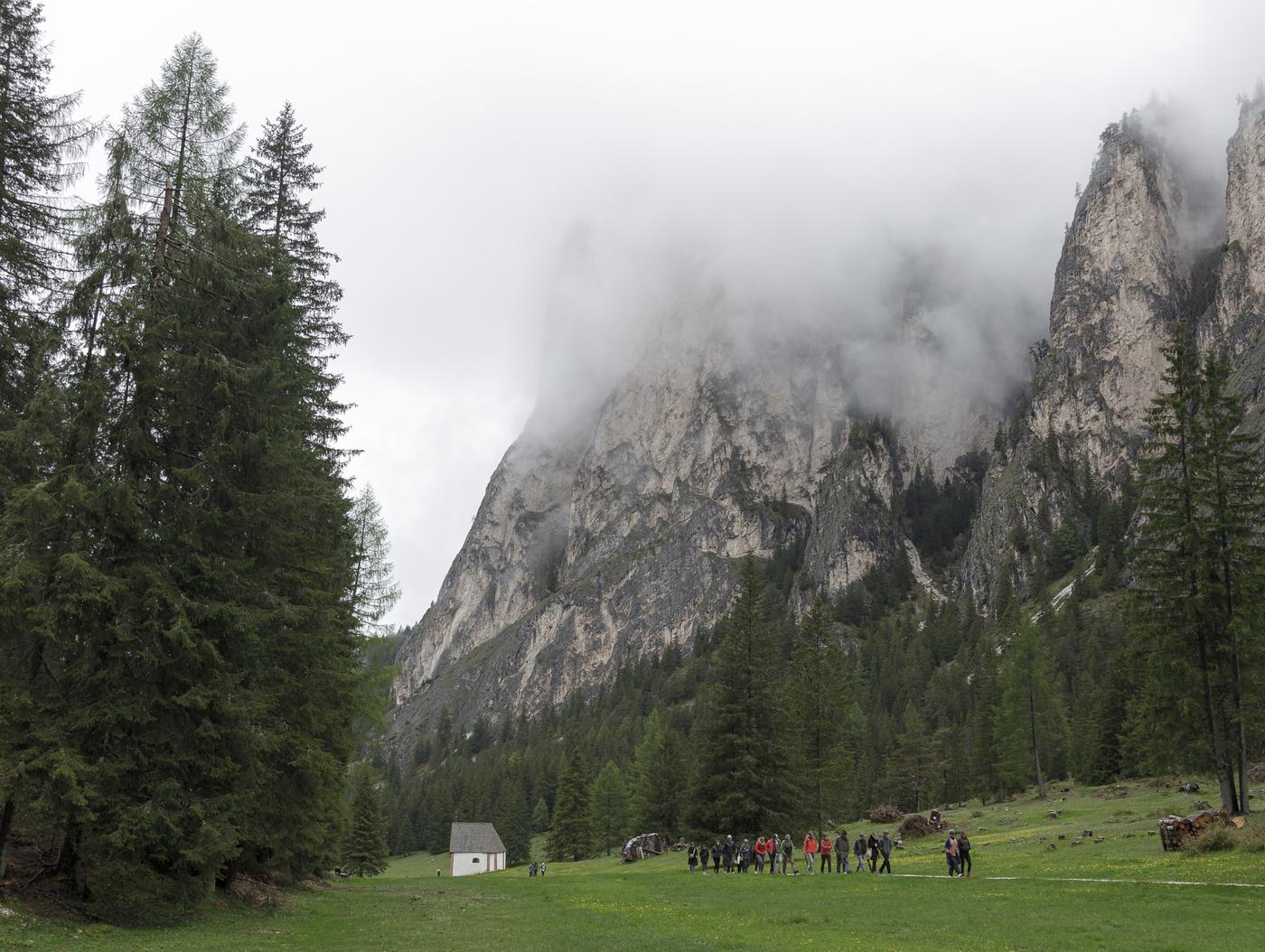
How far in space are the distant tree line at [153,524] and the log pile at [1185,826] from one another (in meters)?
25.2

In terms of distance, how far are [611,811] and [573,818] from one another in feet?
25.6

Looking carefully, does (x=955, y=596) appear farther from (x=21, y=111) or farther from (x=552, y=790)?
(x=21, y=111)

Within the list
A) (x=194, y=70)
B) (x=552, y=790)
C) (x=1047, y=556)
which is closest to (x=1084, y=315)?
(x=1047, y=556)

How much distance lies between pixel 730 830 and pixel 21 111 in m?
41.6

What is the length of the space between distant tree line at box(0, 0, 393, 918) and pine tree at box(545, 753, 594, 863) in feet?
199

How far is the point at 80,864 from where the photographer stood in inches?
724

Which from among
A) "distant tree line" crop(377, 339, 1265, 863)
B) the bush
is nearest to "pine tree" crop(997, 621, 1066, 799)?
"distant tree line" crop(377, 339, 1265, 863)

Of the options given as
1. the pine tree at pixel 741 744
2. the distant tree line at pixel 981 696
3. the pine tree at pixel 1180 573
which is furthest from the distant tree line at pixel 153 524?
the pine tree at pixel 1180 573

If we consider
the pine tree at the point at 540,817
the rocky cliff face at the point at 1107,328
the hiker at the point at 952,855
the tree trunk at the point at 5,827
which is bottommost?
the pine tree at the point at 540,817

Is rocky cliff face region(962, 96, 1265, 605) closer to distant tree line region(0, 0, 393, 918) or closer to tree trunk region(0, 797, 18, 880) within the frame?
distant tree line region(0, 0, 393, 918)

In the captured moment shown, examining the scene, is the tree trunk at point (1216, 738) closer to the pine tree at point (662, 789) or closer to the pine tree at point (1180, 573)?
the pine tree at point (1180, 573)

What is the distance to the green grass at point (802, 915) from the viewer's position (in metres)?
15.9

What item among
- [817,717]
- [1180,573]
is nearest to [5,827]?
[1180,573]

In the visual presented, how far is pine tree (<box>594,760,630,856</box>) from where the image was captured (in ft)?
299
